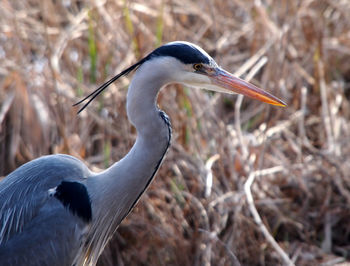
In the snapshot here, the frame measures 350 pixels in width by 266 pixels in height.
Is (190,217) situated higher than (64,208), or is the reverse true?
(64,208)

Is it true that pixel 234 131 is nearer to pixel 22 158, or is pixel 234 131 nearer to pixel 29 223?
pixel 22 158

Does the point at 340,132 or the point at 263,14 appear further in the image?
the point at 263,14

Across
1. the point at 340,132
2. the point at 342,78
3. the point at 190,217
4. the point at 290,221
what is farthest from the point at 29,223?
the point at 342,78

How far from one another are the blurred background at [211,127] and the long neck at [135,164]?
0.69 m

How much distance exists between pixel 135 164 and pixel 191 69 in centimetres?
46

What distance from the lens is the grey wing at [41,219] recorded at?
8.73 feet

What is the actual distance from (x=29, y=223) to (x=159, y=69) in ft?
2.76

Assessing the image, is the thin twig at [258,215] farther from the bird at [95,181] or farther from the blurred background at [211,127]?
the bird at [95,181]

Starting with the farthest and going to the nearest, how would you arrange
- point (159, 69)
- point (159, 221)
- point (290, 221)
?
point (290, 221), point (159, 221), point (159, 69)

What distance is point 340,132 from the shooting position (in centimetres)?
434

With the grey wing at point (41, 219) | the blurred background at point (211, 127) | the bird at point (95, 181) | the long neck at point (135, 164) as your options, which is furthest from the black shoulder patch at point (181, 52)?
the blurred background at point (211, 127)

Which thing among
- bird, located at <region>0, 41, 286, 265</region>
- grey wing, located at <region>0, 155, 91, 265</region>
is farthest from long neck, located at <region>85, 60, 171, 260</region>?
grey wing, located at <region>0, 155, 91, 265</region>

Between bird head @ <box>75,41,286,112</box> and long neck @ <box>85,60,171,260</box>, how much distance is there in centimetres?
6

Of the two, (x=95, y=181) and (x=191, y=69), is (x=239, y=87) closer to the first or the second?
(x=191, y=69)
